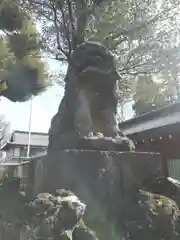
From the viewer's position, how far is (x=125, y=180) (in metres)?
2.61

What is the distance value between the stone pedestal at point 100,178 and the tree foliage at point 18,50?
23.7 feet

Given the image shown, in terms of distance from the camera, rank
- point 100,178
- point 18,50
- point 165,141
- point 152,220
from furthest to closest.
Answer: point 18,50 < point 165,141 < point 100,178 < point 152,220

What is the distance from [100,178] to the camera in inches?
97.7

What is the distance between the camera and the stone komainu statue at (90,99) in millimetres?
3090

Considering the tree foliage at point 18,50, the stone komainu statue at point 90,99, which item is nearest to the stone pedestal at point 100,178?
the stone komainu statue at point 90,99

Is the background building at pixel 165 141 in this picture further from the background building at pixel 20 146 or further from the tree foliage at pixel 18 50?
the background building at pixel 20 146

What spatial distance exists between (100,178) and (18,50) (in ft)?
28.2

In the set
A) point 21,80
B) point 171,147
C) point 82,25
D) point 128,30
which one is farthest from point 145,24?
point 21,80

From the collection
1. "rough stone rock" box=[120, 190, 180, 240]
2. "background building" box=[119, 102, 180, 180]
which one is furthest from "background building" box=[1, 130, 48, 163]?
"rough stone rock" box=[120, 190, 180, 240]

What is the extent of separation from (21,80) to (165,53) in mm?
6113

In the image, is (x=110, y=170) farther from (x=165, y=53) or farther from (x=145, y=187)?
(x=165, y=53)

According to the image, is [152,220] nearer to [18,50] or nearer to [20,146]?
[18,50]

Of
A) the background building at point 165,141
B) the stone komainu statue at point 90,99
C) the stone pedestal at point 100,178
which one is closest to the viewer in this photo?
the stone pedestal at point 100,178

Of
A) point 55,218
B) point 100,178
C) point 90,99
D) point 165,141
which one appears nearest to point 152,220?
point 100,178
